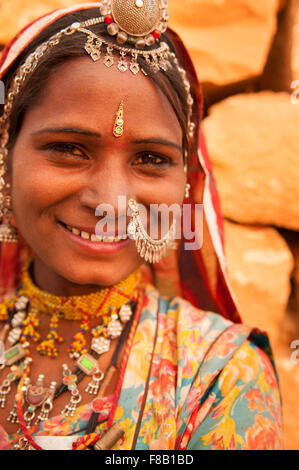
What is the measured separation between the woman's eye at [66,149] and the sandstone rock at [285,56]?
3.60 feet

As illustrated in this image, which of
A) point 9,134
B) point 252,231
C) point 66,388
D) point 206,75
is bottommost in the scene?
point 66,388

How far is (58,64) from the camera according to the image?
1154 millimetres

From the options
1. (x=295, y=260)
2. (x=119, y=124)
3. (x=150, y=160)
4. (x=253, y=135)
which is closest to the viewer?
(x=119, y=124)

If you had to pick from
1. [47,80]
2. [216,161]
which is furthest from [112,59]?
[216,161]

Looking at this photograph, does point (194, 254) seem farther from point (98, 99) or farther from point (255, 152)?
point (98, 99)

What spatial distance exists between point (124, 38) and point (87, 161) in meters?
0.32

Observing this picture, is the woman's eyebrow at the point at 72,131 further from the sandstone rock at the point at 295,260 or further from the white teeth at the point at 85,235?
the sandstone rock at the point at 295,260

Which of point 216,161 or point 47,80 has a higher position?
point 47,80

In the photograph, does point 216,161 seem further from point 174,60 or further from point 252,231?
point 174,60

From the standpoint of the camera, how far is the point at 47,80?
3.80 ft

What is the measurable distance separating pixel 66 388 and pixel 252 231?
3.55 feet

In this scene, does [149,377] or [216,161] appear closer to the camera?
[149,377]

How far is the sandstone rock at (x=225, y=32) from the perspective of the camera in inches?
69.8

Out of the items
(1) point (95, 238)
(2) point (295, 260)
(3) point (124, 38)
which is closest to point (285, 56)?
(2) point (295, 260)
